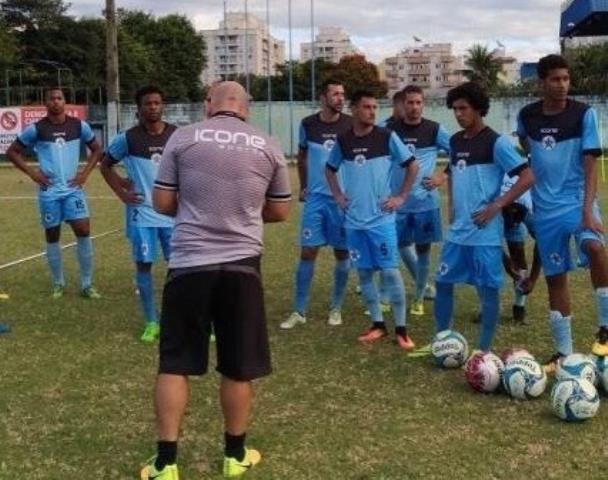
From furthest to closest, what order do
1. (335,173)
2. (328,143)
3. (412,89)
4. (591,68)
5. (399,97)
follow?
(591,68) → (399,97) → (412,89) → (328,143) → (335,173)

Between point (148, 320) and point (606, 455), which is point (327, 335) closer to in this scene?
point (148, 320)

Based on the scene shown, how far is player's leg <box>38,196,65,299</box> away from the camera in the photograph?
9.65m

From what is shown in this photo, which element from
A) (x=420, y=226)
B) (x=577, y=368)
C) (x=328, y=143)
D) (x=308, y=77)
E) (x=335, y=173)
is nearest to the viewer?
(x=577, y=368)

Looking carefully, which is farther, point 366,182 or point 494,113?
point 494,113

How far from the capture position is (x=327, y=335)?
7.86m

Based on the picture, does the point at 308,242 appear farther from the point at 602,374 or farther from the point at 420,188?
the point at 602,374

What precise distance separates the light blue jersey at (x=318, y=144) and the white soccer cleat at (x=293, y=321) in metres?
1.18

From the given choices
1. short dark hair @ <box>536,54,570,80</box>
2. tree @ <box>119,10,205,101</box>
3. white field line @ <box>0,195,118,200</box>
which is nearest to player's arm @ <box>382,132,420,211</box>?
short dark hair @ <box>536,54,570,80</box>

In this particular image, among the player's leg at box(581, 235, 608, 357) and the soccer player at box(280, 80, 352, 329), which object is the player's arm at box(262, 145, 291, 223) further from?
the soccer player at box(280, 80, 352, 329)

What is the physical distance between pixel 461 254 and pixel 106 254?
298 inches

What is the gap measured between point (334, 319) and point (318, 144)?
1673 millimetres

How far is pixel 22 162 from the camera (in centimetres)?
952

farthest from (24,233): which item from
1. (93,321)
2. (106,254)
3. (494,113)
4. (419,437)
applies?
(494,113)

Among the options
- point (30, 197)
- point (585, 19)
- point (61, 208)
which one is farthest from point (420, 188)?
point (585, 19)
